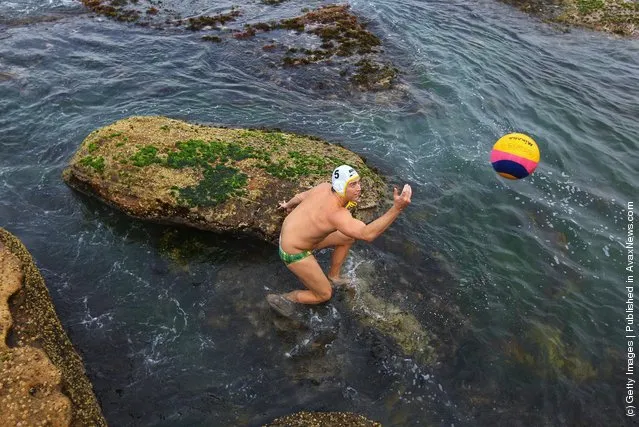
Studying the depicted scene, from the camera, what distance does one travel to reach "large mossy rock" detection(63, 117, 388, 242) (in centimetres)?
1300

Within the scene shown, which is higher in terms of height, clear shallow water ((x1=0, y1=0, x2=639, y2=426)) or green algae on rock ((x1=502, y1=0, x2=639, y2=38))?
green algae on rock ((x1=502, y1=0, x2=639, y2=38))

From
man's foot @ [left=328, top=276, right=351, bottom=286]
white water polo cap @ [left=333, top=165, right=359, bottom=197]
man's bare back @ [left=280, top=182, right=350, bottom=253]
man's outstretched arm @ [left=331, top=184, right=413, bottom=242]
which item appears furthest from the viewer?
man's foot @ [left=328, top=276, right=351, bottom=286]

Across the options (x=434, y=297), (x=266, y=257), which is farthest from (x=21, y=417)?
(x=434, y=297)

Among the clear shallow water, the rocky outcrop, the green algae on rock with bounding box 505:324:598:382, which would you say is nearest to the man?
the clear shallow water

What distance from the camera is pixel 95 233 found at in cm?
1320

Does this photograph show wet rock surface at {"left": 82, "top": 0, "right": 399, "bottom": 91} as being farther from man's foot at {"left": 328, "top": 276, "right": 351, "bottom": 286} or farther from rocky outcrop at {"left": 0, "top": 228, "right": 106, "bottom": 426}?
rocky outcrop at {"left": 0, "top": 228, "right": 106, "bottom": 426}

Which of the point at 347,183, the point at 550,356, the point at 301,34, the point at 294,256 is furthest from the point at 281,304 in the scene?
the point at 301,34

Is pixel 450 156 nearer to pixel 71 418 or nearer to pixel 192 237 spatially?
pixel 192 237

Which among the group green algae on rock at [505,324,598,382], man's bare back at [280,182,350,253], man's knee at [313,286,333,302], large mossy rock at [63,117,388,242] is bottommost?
green algae on rock at [505,324,598,382]

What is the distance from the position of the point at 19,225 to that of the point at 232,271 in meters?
6.75

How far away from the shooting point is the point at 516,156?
Result: 1156cm

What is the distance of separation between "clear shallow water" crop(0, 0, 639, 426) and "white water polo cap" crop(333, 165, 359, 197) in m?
3.67

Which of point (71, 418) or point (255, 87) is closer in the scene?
point (71, 418)

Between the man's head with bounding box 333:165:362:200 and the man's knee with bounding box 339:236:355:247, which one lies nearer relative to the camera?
the man's head with bounding box 333:165:362:200
